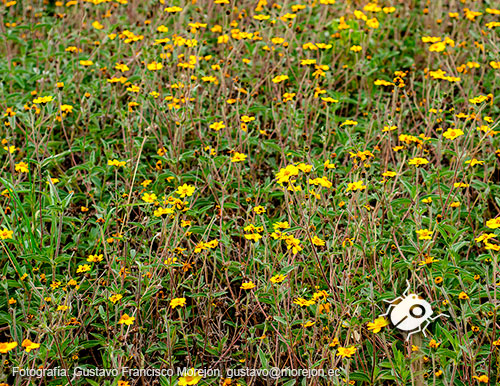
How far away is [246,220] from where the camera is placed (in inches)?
120

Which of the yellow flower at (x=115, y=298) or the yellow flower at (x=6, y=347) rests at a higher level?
the yellow flower at (x=6, y=347)

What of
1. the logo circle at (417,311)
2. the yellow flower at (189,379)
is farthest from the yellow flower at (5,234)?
the logo circle at (417,311)

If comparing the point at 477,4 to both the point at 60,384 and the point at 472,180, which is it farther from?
the point at 60,384

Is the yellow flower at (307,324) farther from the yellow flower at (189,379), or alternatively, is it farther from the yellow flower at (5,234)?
the yellow flower at (5,234)

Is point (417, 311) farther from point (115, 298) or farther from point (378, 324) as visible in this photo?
point (115, 298)

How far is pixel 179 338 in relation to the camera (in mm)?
2771

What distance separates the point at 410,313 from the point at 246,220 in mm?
914

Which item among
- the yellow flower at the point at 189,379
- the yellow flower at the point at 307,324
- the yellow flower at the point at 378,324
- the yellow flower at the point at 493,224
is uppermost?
the yellow flower at the point at 493,224

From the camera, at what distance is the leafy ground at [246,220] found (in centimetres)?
252

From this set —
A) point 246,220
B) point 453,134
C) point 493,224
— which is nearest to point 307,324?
point 246,220

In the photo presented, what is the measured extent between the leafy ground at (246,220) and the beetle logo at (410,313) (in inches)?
2.0

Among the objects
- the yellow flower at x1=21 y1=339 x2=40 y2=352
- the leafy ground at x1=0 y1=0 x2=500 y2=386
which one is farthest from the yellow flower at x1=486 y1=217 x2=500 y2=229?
the yellow flower at x1=21 y1=339 x2=40 y2=352

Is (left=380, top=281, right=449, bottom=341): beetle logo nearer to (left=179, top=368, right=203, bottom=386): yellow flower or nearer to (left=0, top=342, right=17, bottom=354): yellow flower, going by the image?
(left=179, top=368, right=203, bottom=386): yellow flower

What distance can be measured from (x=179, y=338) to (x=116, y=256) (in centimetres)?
47
